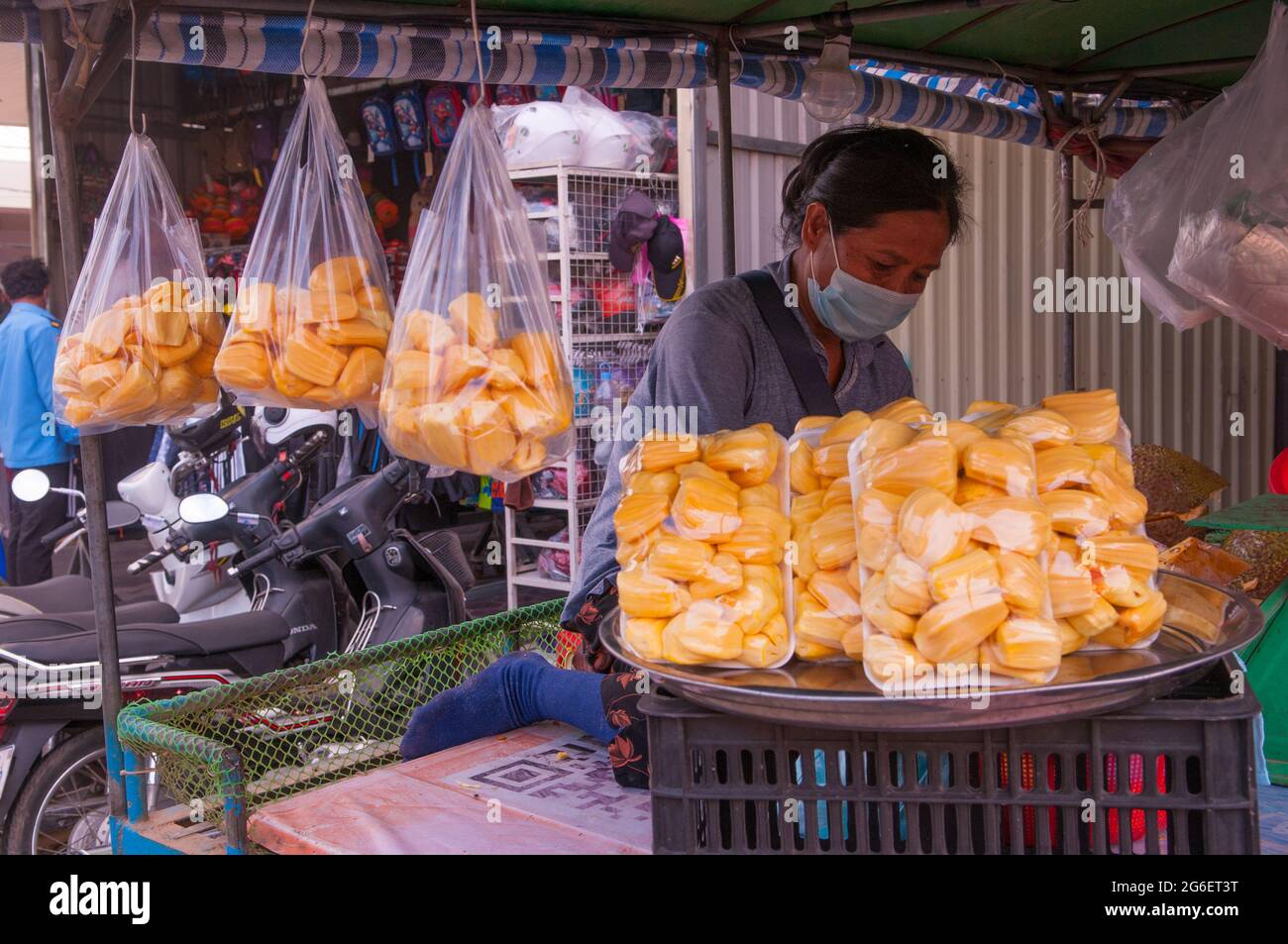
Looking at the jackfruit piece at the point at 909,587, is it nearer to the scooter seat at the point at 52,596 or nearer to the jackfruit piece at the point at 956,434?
the jackfruit piece at the point at 956,434

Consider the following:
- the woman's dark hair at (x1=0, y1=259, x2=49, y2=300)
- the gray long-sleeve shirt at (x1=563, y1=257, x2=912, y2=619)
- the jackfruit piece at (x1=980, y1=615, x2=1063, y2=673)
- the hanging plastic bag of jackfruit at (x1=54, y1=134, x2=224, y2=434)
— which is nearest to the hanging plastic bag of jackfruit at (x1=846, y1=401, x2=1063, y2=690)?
the jackfruit piece at (x1=980, y1=615, x2=1063, y2=673)

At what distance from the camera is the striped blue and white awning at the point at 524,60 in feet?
A: 6.60

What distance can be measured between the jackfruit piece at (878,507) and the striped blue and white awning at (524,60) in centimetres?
139

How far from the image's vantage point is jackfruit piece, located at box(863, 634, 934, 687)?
3.85ft

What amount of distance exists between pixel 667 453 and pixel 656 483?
5 centimetres

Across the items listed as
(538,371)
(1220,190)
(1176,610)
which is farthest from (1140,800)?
Answer: (1220,190)

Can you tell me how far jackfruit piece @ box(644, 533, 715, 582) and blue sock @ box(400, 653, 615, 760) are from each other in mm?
856

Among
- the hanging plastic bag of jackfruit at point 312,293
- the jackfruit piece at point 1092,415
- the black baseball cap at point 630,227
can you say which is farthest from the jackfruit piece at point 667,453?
the black baseball cap at point 630,227

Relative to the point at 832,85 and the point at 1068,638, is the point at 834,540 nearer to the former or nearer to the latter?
the point at 1068,638

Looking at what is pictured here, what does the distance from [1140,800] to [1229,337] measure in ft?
19.2

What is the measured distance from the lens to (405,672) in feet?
7.96

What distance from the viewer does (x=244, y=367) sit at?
5.89 ft

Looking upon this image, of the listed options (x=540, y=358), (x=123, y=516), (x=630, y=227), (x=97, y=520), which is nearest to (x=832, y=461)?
(x=540, y=358)
